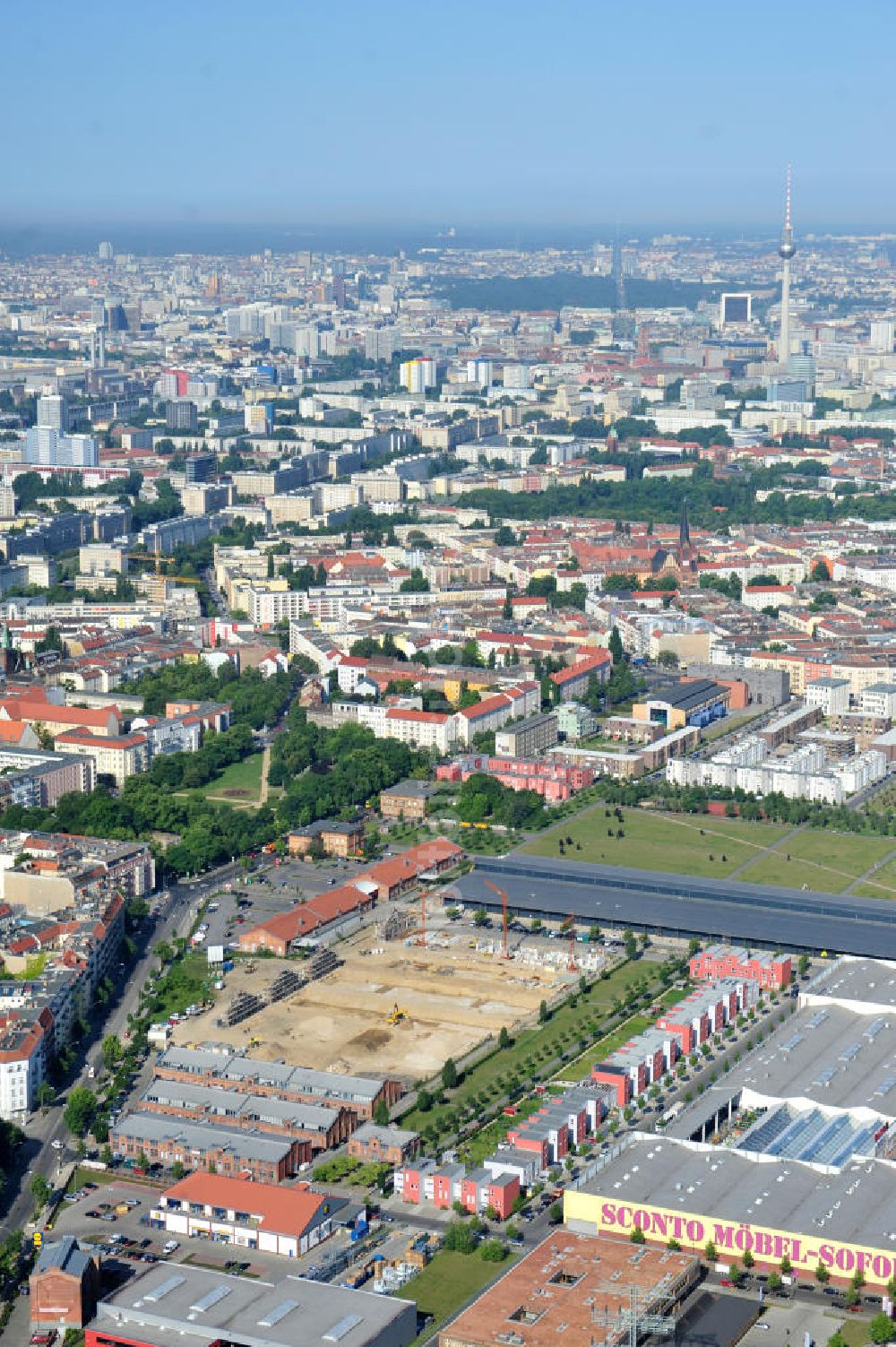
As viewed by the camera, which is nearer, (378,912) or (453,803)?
(378,912)

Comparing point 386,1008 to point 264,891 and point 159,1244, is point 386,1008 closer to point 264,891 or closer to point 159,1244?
point 264,891

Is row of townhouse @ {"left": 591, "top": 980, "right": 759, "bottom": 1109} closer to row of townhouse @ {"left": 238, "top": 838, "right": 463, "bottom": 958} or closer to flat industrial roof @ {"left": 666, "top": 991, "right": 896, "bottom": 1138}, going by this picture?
flat industrial roof @ {"left": 666, "top": 991, "right": 896, "bottom": 1138}

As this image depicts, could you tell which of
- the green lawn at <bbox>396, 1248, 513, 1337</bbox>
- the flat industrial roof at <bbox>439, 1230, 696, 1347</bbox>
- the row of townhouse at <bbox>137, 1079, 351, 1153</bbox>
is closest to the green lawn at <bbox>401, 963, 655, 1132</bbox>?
the row of townhouse at <bbox>137, 1079, 351, 1153</bbox>

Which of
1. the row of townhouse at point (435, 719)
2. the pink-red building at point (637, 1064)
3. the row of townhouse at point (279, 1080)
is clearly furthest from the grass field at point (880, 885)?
the row of townhouse at point (279, 1080)

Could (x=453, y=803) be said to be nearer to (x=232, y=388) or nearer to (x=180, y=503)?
(x=180, y=503)

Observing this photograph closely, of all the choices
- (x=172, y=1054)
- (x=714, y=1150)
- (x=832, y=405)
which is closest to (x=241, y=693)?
(x=172, y=1054)

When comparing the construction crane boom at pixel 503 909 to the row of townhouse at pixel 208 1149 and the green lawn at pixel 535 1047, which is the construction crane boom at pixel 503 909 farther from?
the row of townhouse at pixel 208 1149
